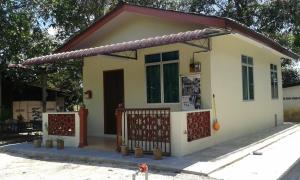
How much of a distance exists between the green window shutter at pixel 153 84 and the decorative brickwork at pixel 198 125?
75.1 inches

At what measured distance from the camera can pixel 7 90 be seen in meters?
16.9

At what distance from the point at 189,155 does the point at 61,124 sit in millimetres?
4307

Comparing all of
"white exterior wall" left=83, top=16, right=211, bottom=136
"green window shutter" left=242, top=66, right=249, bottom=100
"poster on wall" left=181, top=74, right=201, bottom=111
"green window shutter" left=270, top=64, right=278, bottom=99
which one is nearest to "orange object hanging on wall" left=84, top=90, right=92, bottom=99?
"white exterior wall" left=83, top=16, right=211, bottom=136

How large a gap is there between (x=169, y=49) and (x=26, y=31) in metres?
Answer: 6.65

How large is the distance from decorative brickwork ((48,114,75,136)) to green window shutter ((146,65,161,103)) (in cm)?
239

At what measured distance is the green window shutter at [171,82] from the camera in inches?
441

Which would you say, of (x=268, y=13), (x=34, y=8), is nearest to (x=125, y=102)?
(x=34, y=8)

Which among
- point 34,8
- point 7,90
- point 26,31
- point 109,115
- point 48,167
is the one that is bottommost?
point 48,167

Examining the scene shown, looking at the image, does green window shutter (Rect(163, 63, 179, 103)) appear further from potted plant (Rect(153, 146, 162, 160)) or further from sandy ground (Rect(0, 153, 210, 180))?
sandy ground (Rect(0, 153, 210, 180))

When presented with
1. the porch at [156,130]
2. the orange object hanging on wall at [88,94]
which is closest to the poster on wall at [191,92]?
the porch at [156,130]

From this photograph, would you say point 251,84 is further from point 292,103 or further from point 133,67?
point 292,103

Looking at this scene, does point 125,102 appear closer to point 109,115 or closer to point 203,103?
point 109,115

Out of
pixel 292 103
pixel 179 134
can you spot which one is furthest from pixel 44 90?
pixel 292 103

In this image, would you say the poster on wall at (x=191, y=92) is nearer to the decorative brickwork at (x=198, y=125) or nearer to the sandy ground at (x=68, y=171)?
the decorative brickwork at (x=198, y=125)
